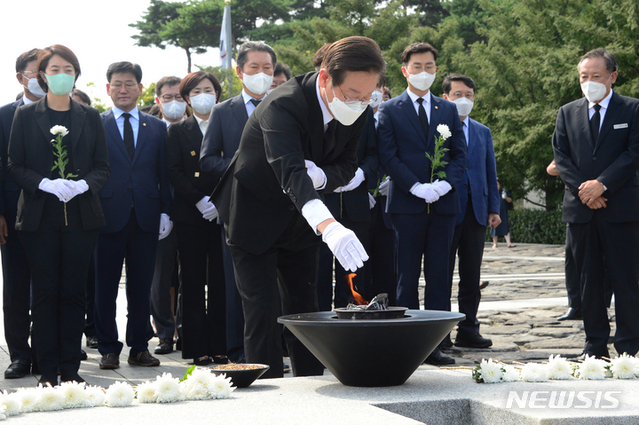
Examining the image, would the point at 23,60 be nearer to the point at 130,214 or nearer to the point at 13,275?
the point at 130,214

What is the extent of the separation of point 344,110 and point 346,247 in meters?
0.74

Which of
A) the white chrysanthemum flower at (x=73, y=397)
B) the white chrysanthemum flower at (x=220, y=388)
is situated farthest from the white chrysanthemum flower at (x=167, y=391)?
the white chrysanthemum flower at (x=73, y=397)

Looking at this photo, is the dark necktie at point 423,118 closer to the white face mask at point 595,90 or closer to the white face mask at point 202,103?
the white face mask at point 595,90

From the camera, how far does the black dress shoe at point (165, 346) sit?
653cm

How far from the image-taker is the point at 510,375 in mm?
3473

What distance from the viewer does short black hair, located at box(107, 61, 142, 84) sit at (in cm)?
621

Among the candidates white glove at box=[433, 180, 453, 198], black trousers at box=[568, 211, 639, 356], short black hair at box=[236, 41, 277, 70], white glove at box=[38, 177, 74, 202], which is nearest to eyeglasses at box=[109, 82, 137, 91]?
short black hair at box=[236, 41, 277, 70]

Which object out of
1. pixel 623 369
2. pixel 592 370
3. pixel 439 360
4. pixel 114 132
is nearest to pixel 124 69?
pixel 114 132

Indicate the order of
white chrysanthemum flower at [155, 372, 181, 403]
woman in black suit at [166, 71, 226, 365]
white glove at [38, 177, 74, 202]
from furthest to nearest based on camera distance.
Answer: woman in black suit at [166, 71, 226, 365], white glove at [38, 177, 74, 202], white chrysanthemum flower at [155, 372, 181, 403]

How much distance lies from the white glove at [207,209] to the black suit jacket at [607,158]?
Result: 2.86 m

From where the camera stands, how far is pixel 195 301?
590 centimetres

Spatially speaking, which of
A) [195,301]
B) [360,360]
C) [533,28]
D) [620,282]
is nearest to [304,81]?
[360,360]

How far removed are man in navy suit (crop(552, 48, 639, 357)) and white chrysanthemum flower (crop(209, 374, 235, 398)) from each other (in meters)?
3.43

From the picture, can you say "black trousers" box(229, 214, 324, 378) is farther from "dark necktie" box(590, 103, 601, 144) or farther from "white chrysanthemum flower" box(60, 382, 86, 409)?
"dark necktie" box(590, 103, 601, 144)
